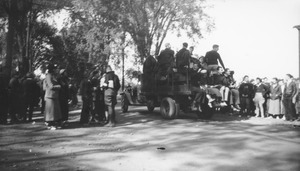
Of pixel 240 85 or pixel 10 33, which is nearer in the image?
pixel 240 85

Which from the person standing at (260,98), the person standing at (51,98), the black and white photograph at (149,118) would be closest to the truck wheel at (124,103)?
the black and white photograph at (149,118)

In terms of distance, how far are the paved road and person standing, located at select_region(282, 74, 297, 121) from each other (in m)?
4.38

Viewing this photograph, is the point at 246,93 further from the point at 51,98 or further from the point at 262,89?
the point at 51,98

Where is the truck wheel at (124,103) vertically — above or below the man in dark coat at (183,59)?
below

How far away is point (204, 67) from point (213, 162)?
21.9ft

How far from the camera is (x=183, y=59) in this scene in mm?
11711

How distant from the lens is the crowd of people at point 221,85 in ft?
37.7

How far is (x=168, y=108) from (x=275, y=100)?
5937 millimetres

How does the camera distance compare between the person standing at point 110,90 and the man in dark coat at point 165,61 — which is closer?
the person standing at point 110,90

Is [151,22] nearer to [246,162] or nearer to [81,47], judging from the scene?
[81,47]

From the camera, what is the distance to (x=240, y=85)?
1552 cm

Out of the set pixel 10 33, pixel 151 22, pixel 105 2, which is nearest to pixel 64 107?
pixel 10 33

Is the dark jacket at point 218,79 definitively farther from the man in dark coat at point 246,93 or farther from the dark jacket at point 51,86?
the dark jacket at point 51,86

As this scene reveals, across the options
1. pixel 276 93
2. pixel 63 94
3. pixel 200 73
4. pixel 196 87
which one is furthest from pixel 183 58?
pixel 276 93
